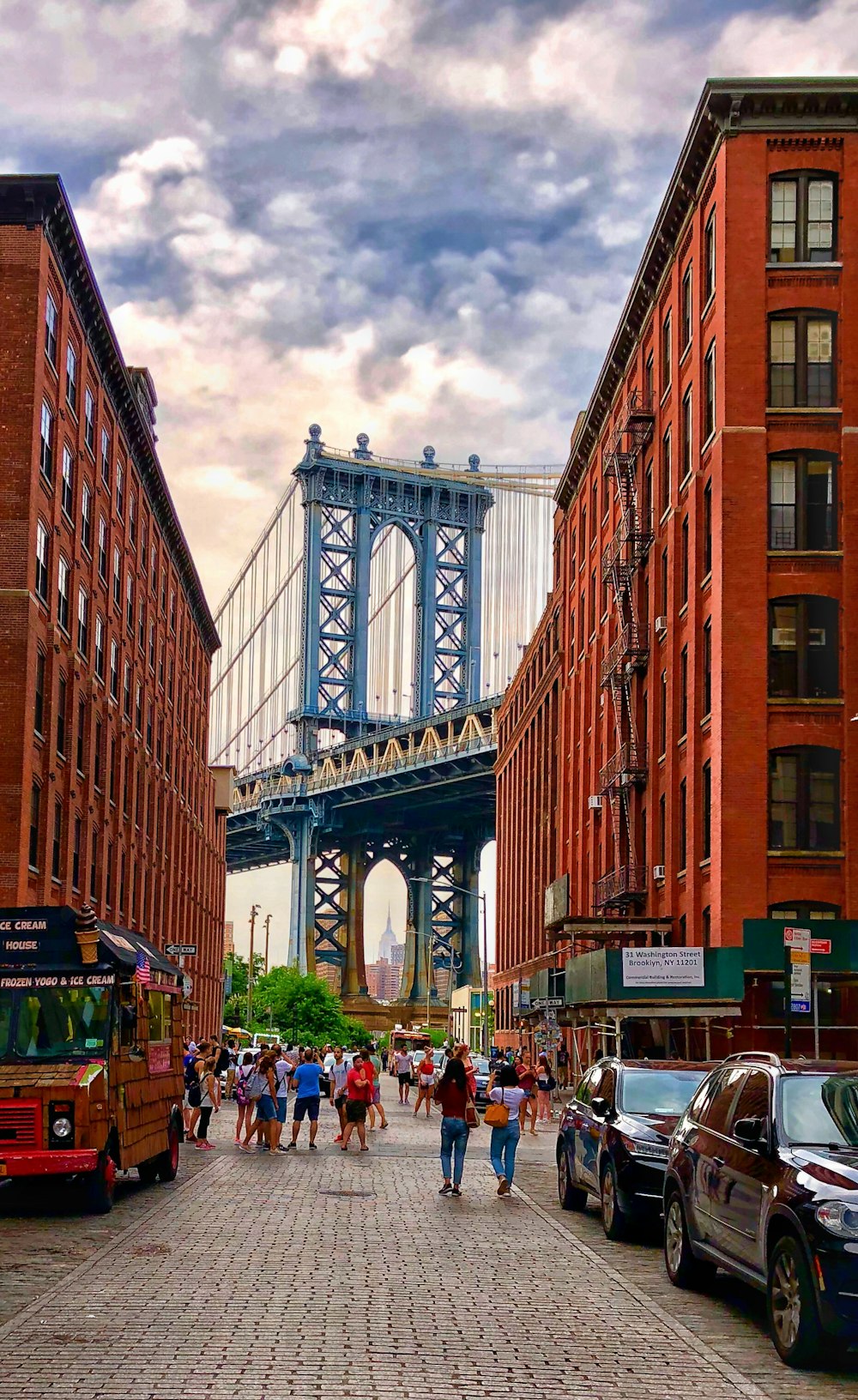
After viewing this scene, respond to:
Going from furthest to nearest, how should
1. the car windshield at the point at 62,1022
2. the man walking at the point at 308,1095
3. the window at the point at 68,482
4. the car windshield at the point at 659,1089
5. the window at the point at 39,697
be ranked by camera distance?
the window at the point at 68,482, the window at the point at 39,697, the man walking at the point at 308,1095, the car windshield at the point at 62,1022, the car windshield at the point at 659,1089

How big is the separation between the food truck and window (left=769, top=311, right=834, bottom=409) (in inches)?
880

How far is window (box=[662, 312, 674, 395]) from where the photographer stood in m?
45.2

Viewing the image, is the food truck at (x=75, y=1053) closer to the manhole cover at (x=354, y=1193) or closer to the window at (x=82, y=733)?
the manhole cover at (x=354, y=1193)

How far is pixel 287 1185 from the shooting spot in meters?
21.8

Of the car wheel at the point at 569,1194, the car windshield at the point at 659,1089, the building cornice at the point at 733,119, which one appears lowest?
→ the car wheel at the point at 569,1194

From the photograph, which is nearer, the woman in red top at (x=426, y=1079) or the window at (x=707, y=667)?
the window at (x=707, y=667)

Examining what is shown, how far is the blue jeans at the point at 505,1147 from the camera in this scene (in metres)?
20.4

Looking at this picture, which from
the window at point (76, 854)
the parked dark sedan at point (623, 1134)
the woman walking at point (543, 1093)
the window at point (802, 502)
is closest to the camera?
the parked dark sedan at point (623, 1134)

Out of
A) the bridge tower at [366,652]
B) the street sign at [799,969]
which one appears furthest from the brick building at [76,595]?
the bridge tower at [366,652]

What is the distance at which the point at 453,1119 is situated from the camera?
2030 centimetres

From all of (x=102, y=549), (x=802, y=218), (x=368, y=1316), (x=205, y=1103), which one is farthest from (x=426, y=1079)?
(x=368, y=1316)

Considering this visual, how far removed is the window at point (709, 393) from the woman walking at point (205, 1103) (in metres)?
17.8

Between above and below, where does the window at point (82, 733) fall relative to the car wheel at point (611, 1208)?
above

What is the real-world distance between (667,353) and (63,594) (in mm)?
16322
